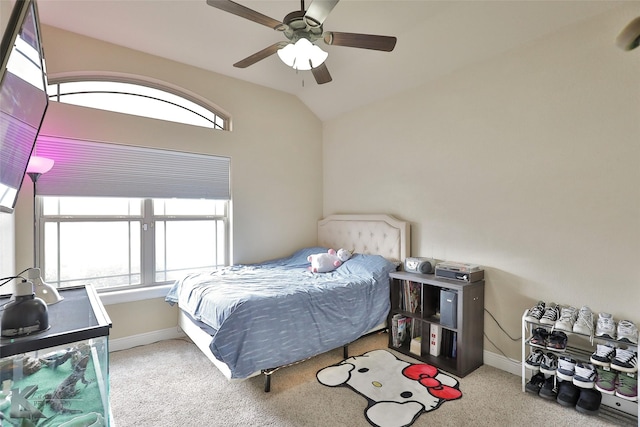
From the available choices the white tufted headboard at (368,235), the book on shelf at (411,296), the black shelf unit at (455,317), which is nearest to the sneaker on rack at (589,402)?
the black shelf unit at (455,317)

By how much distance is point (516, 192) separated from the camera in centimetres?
259

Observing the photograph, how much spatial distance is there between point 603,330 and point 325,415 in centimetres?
184

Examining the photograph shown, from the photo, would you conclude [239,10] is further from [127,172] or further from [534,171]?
[534,171]

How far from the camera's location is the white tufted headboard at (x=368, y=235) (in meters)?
3.38

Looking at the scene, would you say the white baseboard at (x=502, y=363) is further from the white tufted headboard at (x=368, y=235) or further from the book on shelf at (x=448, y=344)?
the white tufted headboard at (x=368, y=235)

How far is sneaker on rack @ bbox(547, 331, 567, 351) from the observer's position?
6.95ft

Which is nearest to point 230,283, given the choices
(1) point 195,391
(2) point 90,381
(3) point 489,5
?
(1) point 195,391

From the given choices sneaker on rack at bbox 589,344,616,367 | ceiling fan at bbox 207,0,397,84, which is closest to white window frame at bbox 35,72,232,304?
ceiling fan at bbox 207,0,397,84

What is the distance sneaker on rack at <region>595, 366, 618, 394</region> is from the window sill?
3.65 metres

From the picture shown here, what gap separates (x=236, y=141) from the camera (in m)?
3.73

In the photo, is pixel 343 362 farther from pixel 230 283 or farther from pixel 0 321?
pixel 0 321

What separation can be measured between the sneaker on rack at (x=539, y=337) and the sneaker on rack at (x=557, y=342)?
0.10 feet

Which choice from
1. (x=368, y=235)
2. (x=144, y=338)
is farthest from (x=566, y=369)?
(x=144, y=338)

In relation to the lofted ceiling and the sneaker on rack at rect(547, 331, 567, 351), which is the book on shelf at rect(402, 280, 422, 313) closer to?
the sneaker on rack at rect(547, 331, 567, 351)
